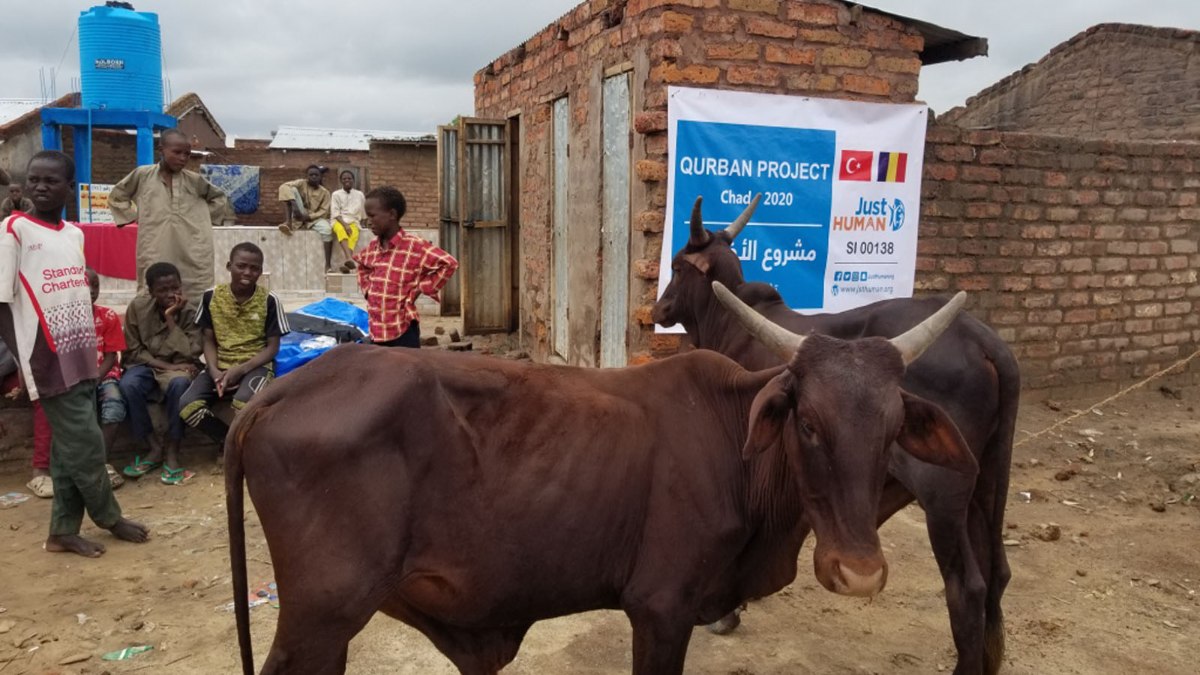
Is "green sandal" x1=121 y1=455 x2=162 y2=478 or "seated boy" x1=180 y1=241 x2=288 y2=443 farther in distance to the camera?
"green sandal" x1=121 y1=455 x2=162 y2=478

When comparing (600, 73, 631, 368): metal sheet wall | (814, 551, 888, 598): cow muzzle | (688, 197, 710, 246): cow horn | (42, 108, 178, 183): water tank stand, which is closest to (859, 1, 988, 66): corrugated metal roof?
(600, 73, 631, 368): metal sheet wall

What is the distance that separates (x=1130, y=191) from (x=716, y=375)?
22.5ft

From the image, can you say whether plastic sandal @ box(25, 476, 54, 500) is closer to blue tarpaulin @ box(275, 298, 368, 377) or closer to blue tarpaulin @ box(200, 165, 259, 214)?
blue tarpaulin @ box(275, 298, 368, 377)

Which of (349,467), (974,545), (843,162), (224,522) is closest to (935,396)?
(974,545)

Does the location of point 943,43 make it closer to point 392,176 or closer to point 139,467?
point 139,467

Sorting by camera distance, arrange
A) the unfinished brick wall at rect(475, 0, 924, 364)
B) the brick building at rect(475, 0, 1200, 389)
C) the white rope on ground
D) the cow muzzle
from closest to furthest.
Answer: the cow muzzle → the unfinished brick wall at rect(475, 0, 924, 364) → the brick building at rect(475, 0, 1200, 389) → the white rope on ground

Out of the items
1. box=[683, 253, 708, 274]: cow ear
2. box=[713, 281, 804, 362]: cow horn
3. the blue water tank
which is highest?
the blue water tank

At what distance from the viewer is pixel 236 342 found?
19.0 feet

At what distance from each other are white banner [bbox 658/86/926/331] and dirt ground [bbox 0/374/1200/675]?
1.94 metres

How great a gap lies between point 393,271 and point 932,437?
12.2 feet

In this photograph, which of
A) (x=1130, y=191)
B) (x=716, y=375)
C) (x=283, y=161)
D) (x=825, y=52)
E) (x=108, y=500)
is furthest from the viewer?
(x=283, y=161)

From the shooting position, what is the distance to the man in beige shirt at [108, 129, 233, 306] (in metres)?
6.36

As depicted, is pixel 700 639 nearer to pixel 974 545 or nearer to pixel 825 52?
pixel 974 545

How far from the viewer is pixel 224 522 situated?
518 centimetres
